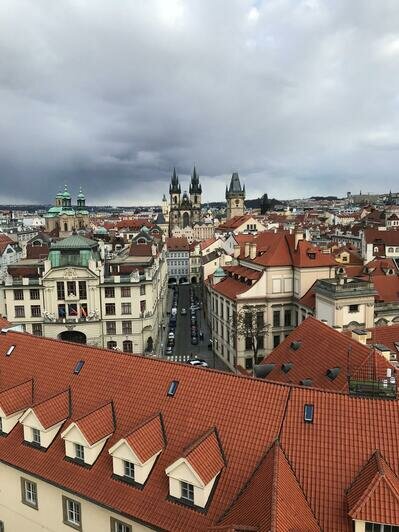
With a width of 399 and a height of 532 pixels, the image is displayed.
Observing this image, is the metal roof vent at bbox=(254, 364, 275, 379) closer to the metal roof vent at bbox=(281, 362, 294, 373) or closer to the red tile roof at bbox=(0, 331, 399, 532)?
the metal roof vent at bbox=(281, 362, 294, 373)

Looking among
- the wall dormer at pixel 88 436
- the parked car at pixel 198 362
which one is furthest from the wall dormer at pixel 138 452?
the parked car at pixel 198 362

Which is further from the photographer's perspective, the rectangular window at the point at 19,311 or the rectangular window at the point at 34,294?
the rectangular window at the point at 19,311

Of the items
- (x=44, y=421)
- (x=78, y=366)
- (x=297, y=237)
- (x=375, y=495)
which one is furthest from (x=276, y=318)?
(x=375, y=495)

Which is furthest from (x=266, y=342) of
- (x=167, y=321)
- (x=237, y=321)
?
(x=167, y=321)

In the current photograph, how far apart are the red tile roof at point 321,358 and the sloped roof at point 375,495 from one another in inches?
334

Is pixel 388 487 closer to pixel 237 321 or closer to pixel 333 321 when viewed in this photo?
pixel 333 321

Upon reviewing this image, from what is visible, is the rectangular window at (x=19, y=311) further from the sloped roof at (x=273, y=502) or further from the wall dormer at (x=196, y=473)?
the sloped roof at (x=273, y=502)

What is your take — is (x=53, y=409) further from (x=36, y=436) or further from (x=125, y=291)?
(x=125, y=291)

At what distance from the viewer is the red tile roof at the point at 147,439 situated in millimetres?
19781

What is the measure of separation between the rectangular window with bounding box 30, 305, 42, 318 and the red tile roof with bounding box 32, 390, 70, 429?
43081 millimetres

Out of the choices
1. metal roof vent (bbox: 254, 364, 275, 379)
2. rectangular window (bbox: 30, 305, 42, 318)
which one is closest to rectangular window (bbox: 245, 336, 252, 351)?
metal roof vent (bbox: 254, 364, 275, 379)

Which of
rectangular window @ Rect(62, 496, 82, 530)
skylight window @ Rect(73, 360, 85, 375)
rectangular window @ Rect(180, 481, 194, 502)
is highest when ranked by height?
skylight window @ Rect(73, 360, 85, 375)

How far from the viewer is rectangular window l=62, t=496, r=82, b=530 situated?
70.7 feet

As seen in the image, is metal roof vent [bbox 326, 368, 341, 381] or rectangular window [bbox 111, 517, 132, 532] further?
metal roof vent [bbox 326, 368, 341, 381]
